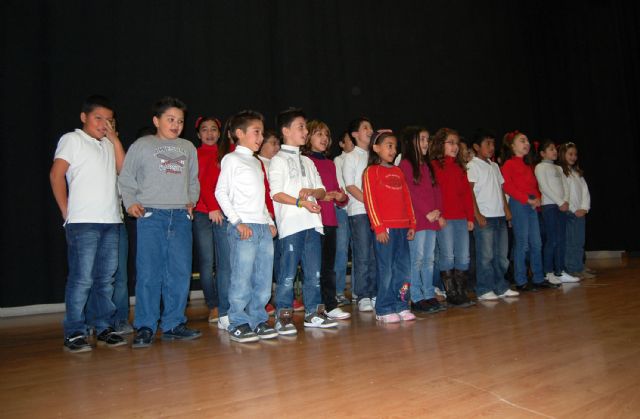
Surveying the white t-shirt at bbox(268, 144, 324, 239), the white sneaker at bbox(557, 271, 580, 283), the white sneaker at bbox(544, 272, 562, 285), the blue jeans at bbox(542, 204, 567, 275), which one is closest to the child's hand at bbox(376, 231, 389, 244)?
the white t-shirt at bbox(268, 144, 324, 239)

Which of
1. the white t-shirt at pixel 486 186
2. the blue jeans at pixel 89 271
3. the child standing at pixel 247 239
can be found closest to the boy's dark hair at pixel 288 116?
the child standing at pixel 247 239

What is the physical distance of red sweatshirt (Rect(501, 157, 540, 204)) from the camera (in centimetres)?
415

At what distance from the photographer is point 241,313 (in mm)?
2592

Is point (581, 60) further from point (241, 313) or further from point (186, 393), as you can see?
point (186, 393)

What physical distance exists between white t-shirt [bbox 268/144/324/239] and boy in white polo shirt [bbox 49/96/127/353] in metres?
0.89

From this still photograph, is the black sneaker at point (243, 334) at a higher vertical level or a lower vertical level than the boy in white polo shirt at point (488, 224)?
lower

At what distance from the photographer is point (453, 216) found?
351 cm

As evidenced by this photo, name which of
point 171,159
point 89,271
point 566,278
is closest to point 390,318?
point 171,159

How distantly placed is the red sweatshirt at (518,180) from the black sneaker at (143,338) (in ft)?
10.0

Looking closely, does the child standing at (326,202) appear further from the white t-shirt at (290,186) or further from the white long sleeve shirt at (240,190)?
the white long sleeve shirt at (240,190)

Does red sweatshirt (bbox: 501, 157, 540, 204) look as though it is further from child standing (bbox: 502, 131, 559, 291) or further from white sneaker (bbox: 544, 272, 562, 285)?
white sneaker (bbox: 544, 272, 562, 285)

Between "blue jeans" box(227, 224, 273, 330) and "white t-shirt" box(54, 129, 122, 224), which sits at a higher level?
"white t-shirt" box(54, 129, 122, 224)

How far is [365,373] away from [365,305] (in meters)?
1.65

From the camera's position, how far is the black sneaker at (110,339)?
8.41ft
